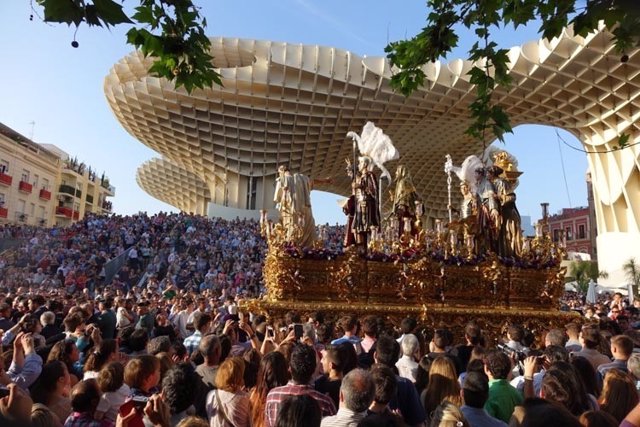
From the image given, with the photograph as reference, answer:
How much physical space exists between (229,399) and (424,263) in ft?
30.8

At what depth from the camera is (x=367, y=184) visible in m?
13.5

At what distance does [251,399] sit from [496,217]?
11934 millimetres

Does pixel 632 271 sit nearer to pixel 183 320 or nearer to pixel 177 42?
pixel 183 320

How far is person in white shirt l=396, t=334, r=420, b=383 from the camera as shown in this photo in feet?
17.3

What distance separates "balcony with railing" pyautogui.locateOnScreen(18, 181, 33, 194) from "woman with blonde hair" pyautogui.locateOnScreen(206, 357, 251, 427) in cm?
5157

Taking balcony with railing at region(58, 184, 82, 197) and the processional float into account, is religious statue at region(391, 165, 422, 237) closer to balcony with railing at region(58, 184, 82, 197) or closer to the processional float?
the processional float

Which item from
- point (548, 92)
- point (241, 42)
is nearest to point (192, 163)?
point (241, 42)

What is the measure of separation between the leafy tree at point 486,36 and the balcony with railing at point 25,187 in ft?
163

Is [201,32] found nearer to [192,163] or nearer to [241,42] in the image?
[241,42]

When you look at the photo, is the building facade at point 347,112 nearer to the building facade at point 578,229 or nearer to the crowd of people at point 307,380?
the building facade at point 578,229

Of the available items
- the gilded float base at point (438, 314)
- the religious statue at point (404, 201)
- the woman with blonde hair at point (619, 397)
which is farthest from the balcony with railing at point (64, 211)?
the woman with blonde hair at point (619, 397)

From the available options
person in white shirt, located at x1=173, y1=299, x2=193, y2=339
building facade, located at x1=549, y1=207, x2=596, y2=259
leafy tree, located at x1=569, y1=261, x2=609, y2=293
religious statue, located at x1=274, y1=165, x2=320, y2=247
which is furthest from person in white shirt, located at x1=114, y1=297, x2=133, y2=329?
building facade, located at x1=549, y1=207, x2=596, y2=259

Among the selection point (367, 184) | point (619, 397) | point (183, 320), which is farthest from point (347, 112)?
point (619, 397)

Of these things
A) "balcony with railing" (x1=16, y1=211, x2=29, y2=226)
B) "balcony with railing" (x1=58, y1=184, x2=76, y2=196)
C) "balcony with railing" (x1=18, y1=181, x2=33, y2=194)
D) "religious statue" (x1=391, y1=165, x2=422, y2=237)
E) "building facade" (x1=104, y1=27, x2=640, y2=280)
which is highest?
"building facade" (x1=104, y1=27, x2=640, y2=280)
